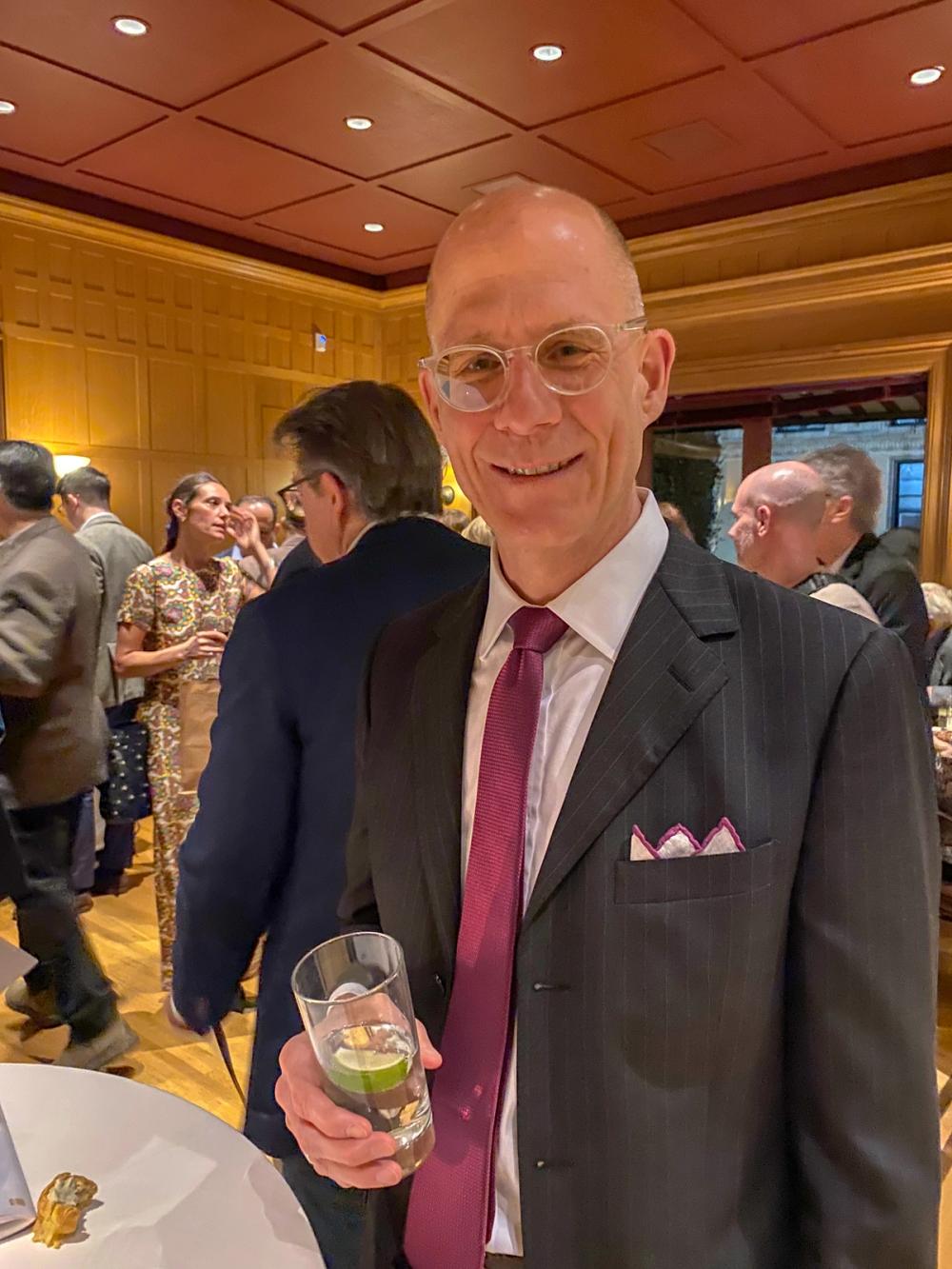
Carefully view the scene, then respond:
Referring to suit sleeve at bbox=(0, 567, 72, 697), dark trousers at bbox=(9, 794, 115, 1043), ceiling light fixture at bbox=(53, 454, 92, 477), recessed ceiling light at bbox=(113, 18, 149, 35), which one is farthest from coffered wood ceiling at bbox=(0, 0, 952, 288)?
dark trousers at bbox=(9, 794, 115, 1043)

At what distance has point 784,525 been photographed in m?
3.15

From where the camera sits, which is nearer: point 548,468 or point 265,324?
point 548,468

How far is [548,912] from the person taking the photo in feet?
2.97

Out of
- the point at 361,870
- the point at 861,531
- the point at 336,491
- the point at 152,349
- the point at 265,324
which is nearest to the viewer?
the point at 361,870

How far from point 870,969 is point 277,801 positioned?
93 centimetres

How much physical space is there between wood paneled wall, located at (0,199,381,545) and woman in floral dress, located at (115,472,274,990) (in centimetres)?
276

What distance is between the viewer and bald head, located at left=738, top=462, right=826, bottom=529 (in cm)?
312

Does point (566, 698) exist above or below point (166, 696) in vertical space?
above

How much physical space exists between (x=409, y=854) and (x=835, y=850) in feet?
1.44

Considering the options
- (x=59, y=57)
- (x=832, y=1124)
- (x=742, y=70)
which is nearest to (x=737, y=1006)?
(x=832, y=1124)

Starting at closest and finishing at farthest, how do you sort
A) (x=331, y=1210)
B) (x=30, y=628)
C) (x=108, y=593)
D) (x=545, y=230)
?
Result: (x=545, y=230) → (x=331, y=1210) → (x=30, y=628) → (x=108, y=593)

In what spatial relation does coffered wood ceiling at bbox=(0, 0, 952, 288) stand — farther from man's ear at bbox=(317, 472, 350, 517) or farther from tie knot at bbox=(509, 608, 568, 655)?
tie knot at bbox=(509, 608, 568, 655)

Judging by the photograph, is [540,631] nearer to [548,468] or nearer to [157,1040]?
[548,468]

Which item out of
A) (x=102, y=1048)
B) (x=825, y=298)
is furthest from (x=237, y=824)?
(x=825, y=298)
